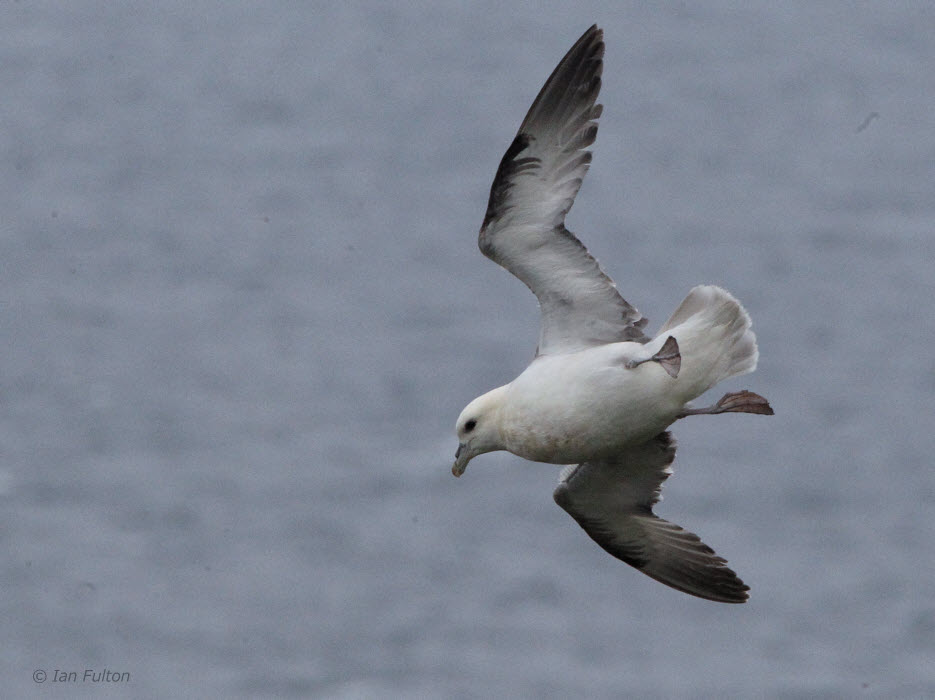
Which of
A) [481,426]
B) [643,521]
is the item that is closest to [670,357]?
[481,426]

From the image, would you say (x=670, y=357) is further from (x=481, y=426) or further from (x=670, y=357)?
(x=481, y=426)

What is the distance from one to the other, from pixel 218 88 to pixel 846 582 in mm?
11971

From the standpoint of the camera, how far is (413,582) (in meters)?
25.9

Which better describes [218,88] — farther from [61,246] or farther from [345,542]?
[345,542]

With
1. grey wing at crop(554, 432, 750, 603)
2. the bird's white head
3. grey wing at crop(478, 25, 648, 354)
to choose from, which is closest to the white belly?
the bird's white head

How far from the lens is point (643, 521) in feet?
36.5

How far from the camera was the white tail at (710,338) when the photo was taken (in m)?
9.62

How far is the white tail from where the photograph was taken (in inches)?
379

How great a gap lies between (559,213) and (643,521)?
2.20 meters

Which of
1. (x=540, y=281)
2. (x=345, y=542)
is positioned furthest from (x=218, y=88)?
(x=540, y=281)

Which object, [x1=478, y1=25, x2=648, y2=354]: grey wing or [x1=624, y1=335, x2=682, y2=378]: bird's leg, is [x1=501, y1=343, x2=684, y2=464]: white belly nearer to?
[x1=624, y1=335, x2=682, y2=378]: bird's leg

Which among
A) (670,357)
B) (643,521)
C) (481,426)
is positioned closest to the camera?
(670,357)

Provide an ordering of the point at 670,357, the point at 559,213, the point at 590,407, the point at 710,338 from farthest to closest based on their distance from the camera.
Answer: the point at 559,213 → the point at 710,338 → the point at 590,407 → the point at 670,357

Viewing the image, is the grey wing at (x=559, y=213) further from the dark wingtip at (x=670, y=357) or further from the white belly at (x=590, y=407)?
the dark wingtip at (x=670, y=357)
